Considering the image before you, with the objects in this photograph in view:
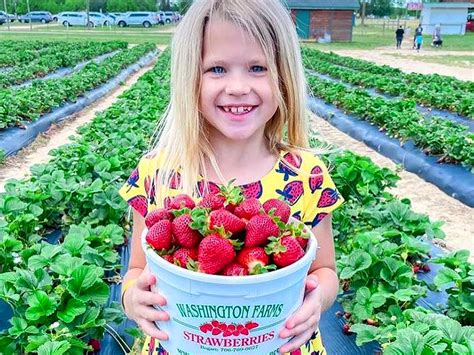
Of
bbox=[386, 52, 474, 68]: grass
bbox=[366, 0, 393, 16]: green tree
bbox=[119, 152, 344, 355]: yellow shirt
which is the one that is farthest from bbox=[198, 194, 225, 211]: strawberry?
bbox=[366, 0, 393, 16]: green tree

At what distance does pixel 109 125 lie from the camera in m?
6.55

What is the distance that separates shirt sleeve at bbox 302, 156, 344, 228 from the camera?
166cm

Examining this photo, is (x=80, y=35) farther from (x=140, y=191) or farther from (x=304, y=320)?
(x=304, y=320)

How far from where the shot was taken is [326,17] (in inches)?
1389

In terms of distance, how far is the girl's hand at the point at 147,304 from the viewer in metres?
1.26

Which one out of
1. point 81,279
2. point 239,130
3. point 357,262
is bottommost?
point 357,262

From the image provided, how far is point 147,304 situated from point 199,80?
63 centimetres

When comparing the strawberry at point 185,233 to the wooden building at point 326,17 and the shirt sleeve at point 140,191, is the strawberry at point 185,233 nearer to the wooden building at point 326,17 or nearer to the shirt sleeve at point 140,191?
the shirt sleeve at point 140,191

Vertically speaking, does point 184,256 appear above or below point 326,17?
above

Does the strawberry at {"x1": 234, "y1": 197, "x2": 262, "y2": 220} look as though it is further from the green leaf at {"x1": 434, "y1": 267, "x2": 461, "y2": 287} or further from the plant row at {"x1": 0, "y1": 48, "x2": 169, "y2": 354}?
the green leaf at {"x1": 434, "y1": 267, "x2": 461, "y2": 287}

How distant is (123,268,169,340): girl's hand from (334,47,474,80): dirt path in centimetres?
1835

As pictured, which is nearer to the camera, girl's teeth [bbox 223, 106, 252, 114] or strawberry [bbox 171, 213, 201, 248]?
strawberry [bbox 171, 213, 201, 248]

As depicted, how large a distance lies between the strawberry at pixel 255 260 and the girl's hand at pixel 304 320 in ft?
0.58

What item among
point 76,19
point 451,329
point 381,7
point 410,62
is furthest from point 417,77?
point 381,7
